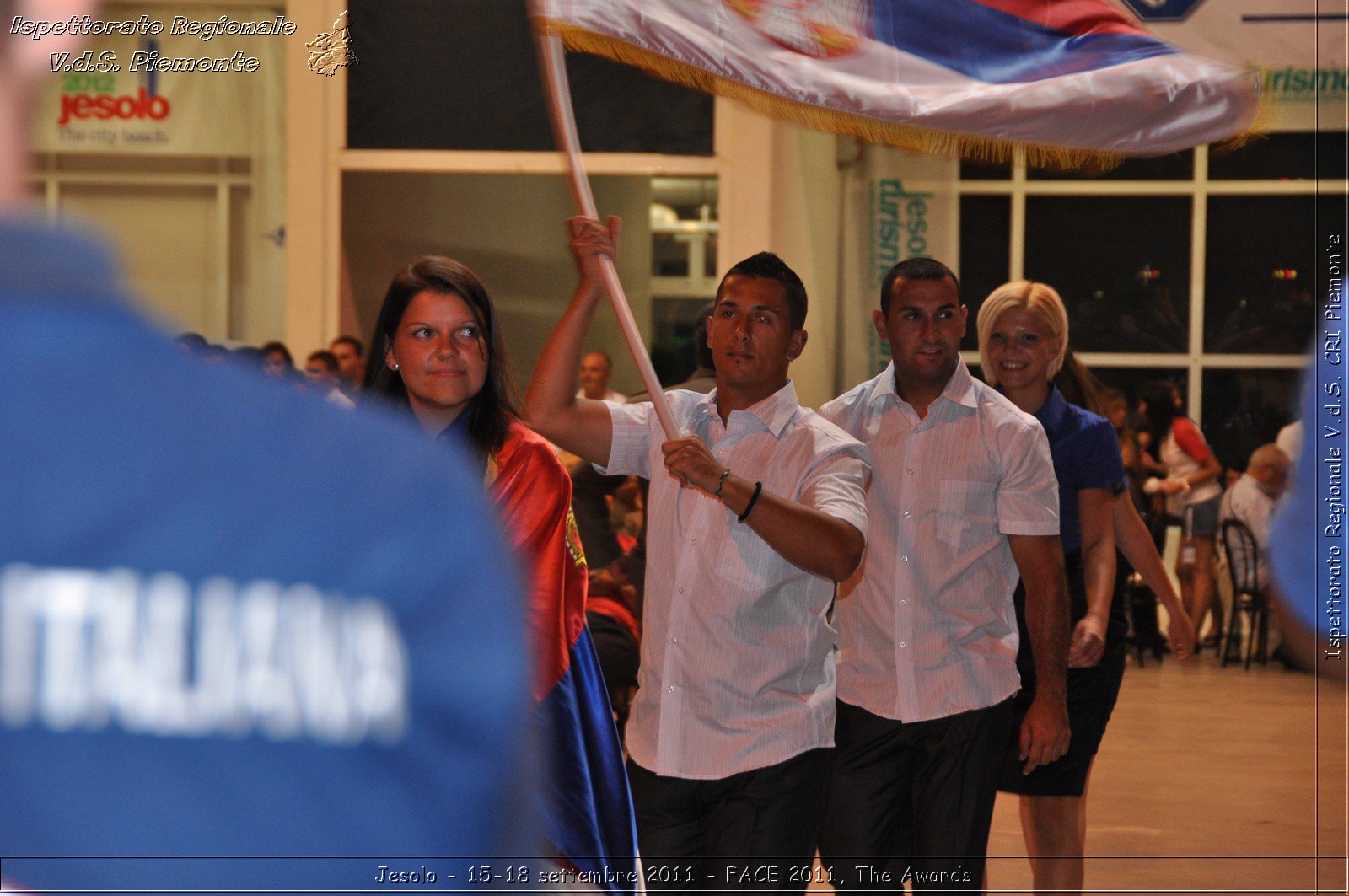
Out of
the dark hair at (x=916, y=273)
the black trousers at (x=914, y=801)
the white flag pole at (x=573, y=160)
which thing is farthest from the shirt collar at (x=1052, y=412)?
the white flag pole at (x=573, y=160)

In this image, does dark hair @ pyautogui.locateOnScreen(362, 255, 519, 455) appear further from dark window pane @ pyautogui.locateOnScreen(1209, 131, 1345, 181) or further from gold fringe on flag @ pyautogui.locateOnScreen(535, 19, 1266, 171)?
dark window pane @ pyautogui.locateOnScreen(1209, 131, 1345, 181)

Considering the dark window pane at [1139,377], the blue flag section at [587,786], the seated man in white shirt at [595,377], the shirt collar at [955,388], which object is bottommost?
the blue flag section at [587,786]

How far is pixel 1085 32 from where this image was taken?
3686 mm

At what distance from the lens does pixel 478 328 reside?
347cm

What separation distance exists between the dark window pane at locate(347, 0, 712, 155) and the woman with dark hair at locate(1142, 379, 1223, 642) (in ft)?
15.4

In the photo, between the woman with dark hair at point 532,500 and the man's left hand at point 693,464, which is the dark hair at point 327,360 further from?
the man's left hand at point 693,464

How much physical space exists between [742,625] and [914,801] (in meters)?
0.94

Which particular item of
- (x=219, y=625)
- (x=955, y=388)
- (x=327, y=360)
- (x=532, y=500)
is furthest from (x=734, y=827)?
(x=327, y=360)

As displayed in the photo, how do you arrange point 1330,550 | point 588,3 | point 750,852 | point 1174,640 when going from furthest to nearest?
1. point 1174,640
2. point 588,3
3. point 750,852
4. point 1330,550

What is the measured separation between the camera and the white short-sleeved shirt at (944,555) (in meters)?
3.99

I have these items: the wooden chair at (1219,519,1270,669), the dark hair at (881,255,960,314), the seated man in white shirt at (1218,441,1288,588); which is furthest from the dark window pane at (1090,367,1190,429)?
the dark hair at (881,255,960,314)

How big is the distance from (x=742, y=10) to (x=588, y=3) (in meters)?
0.41

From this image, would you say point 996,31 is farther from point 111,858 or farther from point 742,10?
point 111,858

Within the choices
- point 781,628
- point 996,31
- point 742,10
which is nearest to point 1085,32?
point 996,31
